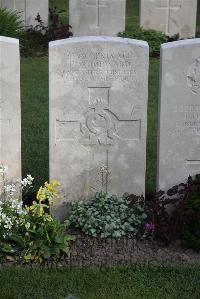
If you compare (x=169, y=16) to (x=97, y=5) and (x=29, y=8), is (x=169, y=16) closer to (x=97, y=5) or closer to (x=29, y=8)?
(x=97, y=5)

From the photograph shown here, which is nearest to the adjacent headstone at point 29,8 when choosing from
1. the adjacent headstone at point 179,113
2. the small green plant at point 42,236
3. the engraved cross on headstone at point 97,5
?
the engraved cross on headstone at point 97,5

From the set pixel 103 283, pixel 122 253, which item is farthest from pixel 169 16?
pixel 103 283

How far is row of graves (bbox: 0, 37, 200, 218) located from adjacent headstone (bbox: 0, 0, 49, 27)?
870cm

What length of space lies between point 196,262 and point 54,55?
215cm

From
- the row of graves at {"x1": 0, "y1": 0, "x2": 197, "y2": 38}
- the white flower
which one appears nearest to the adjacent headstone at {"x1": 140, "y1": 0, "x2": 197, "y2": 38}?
the row of graves at {"x1": 0, "y1": 0, "x2": 197, "y2": 38}

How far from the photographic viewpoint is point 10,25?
1327cm

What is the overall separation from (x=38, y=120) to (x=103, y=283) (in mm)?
4534

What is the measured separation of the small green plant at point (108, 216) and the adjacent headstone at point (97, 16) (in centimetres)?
860

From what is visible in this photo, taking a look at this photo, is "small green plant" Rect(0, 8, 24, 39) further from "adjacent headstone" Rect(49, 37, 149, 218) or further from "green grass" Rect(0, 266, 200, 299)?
"green grass" Rect(0, 266, 200, 299)

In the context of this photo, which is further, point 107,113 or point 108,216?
point 107,113

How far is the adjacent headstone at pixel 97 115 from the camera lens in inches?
237

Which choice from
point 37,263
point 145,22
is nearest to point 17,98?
point 37,263

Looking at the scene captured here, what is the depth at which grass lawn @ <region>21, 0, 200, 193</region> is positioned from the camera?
7.71 metres

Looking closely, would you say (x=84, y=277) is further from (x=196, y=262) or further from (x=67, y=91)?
(x=67, y=91)
